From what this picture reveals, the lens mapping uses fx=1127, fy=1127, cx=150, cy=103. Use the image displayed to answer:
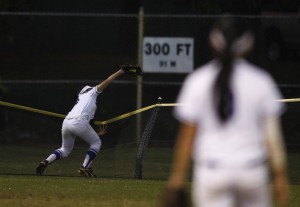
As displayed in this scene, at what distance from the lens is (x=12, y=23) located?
26328 millimetres

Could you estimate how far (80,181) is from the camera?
14680 mm

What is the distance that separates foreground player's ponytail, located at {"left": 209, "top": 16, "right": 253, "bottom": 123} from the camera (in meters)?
6.93

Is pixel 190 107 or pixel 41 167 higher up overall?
pixel 190 107

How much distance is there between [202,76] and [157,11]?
25.3 m

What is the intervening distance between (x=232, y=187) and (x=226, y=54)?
33.2 inches

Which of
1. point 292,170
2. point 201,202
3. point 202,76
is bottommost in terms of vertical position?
point 292,170

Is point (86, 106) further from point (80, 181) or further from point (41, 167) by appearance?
point (80, 181)

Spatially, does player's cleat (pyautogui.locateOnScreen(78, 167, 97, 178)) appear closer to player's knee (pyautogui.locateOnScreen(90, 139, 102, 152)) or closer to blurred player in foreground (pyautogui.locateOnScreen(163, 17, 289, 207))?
player's knee (pyautogui.locateOnScreen(90, 139, 102, 152))

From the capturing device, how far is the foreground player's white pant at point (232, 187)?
22.5 feet

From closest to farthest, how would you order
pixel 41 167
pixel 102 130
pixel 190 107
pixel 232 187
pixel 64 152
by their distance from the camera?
pixel 232 187 → pixel 190 107 → pixel 41 167 → pixel 64 152 → pixel 102 130

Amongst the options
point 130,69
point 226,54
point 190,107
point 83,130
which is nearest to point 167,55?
point 130,69

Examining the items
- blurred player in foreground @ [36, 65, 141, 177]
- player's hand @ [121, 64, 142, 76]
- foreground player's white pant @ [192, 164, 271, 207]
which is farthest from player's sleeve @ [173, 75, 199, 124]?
player's hand @ [121, 64, 142, 76]

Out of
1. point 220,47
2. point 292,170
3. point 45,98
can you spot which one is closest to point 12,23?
point 45,98

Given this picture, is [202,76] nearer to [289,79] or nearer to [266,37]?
[289,79]
